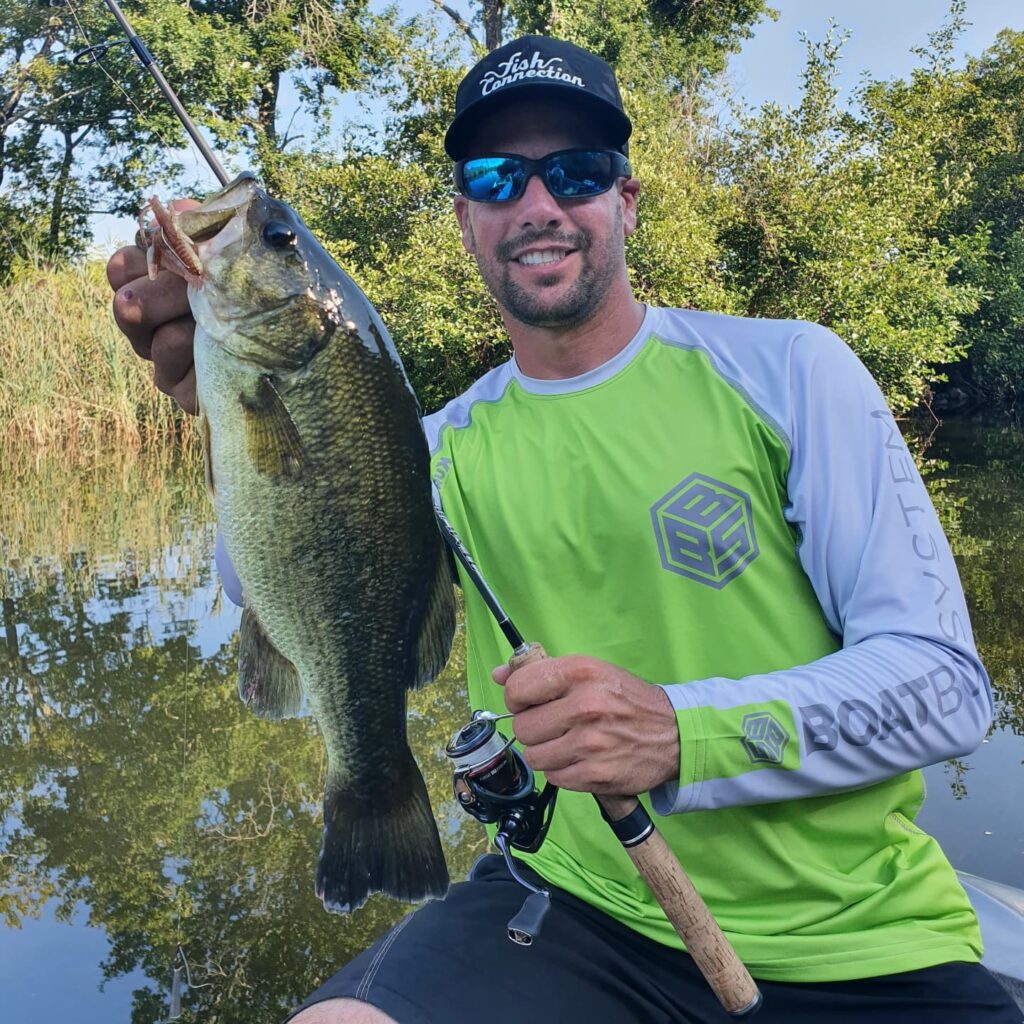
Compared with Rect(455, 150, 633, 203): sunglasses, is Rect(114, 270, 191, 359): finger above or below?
below

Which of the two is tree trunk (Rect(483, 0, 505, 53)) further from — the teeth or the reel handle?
the reel handle

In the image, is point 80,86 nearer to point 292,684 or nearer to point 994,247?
point 994,247

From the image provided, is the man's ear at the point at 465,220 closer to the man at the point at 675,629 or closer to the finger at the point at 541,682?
the man at the point at 675,629

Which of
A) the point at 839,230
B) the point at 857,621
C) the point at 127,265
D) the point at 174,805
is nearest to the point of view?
the point at 857,621

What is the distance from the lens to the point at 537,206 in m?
1.97

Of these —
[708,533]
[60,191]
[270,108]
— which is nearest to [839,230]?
[270,108]

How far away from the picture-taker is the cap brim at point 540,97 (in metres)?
1.99

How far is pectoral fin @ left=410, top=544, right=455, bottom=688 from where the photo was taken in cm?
165

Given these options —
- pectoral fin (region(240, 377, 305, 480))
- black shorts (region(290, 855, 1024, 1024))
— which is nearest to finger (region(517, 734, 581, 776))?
black shorts (region(290, 855, 1024, 1024))

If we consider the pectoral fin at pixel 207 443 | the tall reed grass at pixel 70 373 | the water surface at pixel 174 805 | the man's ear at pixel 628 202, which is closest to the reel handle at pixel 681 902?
the pectoral fin at pixel 207 443

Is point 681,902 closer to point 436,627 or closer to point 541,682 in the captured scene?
point 541,682

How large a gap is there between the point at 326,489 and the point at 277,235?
0.42 m

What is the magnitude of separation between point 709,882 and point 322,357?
1.07m

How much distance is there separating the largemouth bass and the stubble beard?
0.48 metres
